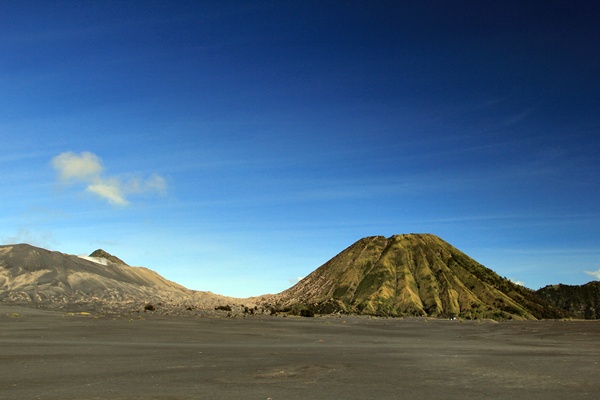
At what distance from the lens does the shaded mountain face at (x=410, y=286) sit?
4619 inches

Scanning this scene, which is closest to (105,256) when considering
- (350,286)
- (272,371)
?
(350,286)

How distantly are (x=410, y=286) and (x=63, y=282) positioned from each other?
8741cm

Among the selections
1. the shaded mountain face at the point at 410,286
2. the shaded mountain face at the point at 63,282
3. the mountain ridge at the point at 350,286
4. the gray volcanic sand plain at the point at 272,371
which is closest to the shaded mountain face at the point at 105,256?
the mountain ridge at the point at 350,286

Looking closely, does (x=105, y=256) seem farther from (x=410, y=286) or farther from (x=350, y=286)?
(x=410, y=286)

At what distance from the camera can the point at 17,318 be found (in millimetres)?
41094

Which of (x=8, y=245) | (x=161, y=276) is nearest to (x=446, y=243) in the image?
(x=161, y=276)

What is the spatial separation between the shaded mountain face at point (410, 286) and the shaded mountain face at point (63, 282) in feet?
117

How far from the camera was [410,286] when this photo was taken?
130 metres

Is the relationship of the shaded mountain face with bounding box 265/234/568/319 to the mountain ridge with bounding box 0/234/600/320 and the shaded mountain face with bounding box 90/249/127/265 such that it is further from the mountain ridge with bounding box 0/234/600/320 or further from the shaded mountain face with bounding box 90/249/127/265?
the shaded mountain face with bounding box 90/249/127/265

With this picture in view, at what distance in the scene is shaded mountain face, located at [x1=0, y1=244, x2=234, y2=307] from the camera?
59.1m

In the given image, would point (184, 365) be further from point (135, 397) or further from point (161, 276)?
point (161, 276)

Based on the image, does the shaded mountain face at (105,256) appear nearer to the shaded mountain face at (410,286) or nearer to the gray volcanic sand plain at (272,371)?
the shaded mountain face at (410,286)

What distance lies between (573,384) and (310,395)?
7523 mm

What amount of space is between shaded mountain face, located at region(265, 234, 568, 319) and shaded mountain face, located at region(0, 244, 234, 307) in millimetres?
35590
